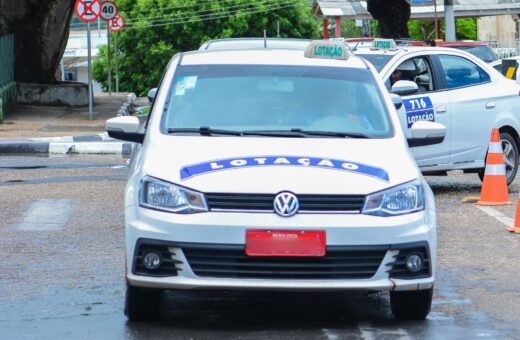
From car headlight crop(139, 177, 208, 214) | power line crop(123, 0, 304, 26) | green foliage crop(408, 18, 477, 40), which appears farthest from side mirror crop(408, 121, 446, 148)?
green foliage crop(408, 18, 477, 40)

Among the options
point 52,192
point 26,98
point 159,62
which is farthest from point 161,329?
point 159,62

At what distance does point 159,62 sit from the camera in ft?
248

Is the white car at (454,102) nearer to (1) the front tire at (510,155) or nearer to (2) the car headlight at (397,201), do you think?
(1) the front tire at (510,155)

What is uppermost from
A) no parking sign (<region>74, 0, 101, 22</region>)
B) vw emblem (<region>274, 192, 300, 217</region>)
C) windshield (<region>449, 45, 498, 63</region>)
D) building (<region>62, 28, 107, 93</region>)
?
no parking sign (<region>74, 0, 101, 22</region>)

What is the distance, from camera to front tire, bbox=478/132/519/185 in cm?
1477

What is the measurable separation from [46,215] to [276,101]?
4836mm

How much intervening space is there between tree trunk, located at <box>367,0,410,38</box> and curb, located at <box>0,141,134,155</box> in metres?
21.2

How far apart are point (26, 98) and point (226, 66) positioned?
20615 millimetres

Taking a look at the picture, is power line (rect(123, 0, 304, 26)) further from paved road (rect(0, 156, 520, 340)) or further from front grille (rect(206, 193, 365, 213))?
front grille (rect(206, 193, 365, 213))

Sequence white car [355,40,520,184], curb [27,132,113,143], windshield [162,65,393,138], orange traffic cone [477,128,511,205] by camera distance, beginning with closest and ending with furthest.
Result: 1. windshield [162,65,393,138]
2. orange traffic cone [477,128,511,205]
3. white car [355,40,520,184]
4. curb [27,132,113,143]

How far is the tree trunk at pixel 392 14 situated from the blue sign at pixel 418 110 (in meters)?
26.1

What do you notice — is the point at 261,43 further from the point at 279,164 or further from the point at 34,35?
the point at 34,35

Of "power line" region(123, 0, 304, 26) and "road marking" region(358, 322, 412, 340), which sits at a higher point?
"power line" region(123, 0, 304, 26)

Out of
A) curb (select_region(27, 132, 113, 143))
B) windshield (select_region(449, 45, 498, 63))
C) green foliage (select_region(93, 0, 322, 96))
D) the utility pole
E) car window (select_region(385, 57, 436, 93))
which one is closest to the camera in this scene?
car window (select_region(385, 57, 436, 93))
